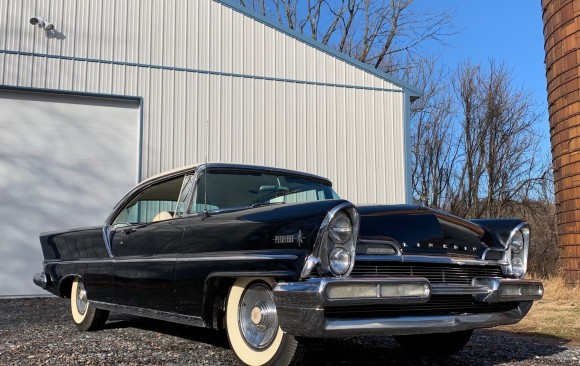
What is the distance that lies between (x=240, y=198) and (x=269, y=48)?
776 cm

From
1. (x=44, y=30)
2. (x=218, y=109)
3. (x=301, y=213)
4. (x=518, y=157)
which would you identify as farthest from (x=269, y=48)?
(x=518, y=157)

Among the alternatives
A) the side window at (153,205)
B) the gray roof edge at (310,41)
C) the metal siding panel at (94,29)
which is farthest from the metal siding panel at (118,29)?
the side window at (153,205)

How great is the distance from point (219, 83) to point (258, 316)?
27.1ft

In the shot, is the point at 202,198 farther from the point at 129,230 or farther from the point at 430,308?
the point at 430,308

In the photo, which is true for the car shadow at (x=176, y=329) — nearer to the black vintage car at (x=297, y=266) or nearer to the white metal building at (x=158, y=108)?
the black vintage car at (x=297, y=266)

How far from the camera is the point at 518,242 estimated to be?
3984 millimetres

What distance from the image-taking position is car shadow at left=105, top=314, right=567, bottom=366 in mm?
3936

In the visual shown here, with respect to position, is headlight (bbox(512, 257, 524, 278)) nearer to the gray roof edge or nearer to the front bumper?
the front bumper

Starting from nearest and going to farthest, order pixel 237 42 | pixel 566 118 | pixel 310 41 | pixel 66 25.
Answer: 1. pixel 566 118
2. pixel 66 25
3. pixel 237 42
4. pixel 310 41

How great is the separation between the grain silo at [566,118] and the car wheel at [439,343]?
6.53m

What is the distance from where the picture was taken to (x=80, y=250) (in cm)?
525

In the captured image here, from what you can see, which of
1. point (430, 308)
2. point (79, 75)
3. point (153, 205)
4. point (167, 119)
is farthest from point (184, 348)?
point (79, 75)

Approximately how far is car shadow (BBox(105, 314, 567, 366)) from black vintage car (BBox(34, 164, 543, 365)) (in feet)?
0.67

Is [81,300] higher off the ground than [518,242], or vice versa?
[518,242]
